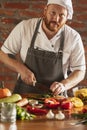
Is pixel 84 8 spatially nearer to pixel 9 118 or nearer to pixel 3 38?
pixel 3 38

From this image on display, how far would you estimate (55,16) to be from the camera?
10.9 feet

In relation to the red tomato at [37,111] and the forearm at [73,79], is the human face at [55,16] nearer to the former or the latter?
the forearm at [73,79]

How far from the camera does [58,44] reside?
3527 mm

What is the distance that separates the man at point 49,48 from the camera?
11.0ft

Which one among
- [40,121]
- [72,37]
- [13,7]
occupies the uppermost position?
[13,7]

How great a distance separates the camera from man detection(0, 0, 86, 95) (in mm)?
3359

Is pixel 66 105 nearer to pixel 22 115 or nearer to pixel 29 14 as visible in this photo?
pixel 22 115

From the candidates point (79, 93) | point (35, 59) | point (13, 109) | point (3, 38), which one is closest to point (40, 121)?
point (13, 109)

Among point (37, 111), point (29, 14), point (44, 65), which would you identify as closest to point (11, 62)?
point (44, 65)

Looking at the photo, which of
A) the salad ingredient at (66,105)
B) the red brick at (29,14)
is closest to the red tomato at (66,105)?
the salad ingredient at (66,105)

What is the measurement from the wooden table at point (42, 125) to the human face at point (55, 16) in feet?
4.42

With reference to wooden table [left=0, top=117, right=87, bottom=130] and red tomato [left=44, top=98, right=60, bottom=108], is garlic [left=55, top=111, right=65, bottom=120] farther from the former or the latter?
red tomato [left=44, top=98, right=60, bottom=108]

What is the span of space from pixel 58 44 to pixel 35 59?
0.27 m

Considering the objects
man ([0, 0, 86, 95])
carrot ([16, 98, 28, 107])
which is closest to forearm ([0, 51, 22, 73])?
man ([0, 0, 86, 95])
